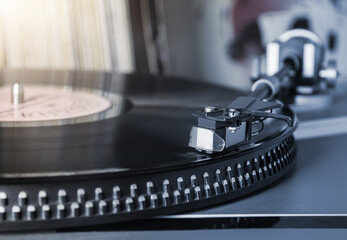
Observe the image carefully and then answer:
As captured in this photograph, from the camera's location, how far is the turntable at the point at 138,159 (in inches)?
22.2

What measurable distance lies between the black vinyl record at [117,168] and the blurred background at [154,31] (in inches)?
25.9

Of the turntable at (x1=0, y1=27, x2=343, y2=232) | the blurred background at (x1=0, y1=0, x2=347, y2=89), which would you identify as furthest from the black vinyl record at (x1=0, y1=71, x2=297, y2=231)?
the blurred background at (x1=0, y1=0, x2=347, y2=89)

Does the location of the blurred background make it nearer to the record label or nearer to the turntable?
the record label

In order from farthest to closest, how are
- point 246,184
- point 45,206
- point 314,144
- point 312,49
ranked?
point 312,49 < point 314,144 < point 246,184 < point 45,206

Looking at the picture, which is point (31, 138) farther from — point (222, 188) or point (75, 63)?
point (75, 63)

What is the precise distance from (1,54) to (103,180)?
3.20 ft

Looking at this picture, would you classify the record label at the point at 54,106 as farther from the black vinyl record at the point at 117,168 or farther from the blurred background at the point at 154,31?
the blurred background at the point at 154,31

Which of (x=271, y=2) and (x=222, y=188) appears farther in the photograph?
(x=271, y=2)

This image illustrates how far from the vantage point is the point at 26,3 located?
1.46 m

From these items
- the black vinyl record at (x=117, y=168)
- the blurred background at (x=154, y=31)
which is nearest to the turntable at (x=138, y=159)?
the black vinyl record at (x=117, y=168)

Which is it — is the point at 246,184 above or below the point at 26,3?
below

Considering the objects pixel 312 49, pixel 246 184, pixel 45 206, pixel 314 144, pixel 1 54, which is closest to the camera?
pixel 45 206

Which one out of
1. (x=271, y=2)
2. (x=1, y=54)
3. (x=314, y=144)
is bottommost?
(x=314, y=144)

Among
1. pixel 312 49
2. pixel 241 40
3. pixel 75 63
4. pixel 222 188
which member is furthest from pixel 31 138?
pixel 241 40
